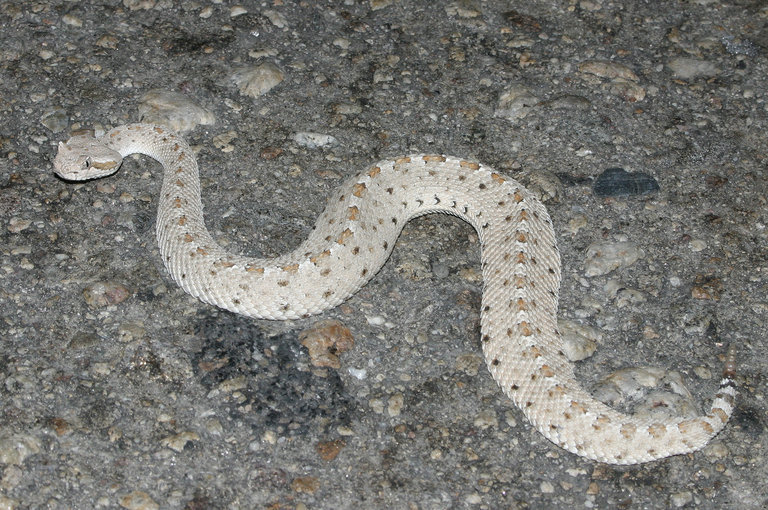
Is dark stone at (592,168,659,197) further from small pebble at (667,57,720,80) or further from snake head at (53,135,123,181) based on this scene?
snake head at (53,135,123,181)

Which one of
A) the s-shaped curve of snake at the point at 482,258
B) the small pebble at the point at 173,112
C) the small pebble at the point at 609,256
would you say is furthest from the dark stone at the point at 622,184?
the small pebble at the point at 173,112

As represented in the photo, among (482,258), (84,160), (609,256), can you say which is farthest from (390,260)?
(84,160)

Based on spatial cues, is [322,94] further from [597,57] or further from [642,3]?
[642,3]

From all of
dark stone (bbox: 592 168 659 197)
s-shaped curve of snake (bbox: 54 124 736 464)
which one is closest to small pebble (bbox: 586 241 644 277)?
s-shaped curve of snake (bbox: 54 124 736 464)

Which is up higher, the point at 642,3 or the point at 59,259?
the point at 642,3

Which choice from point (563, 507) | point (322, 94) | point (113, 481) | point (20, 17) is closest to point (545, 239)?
point (563, 507)
